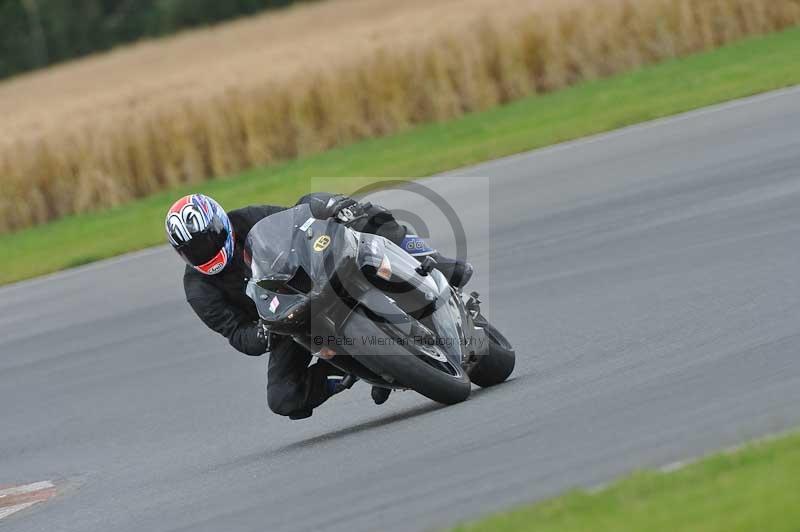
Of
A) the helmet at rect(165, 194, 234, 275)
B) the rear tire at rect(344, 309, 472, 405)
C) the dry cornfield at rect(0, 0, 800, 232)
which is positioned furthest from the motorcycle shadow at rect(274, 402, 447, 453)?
the dry cornfield at rect(0, 0, 800, 232)

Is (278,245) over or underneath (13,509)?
over

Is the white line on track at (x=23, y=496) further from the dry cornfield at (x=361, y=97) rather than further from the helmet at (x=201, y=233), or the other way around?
the dry cornfield at (x=361, y=97)

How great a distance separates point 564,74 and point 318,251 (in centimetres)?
1577

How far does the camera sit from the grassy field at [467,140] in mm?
17391

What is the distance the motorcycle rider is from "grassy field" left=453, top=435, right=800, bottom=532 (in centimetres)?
264

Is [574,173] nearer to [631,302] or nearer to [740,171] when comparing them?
[740,171]

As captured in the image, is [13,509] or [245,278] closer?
[245,278]

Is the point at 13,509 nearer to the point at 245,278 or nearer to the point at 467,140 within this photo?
the point at 245,278

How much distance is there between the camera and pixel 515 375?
8141 mm

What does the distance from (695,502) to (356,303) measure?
252cm

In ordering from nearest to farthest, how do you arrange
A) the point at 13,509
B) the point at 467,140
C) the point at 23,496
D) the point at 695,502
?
1. the point at 695,502
2. the point at 13,509
3. the point at 23,496
4. the point at 467,140

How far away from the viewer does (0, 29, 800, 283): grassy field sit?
17.4 m

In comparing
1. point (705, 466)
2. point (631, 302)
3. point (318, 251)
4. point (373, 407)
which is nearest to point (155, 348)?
point (373, 407)

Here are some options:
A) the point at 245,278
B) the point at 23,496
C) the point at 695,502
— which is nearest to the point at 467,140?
A: the point at 245,278
